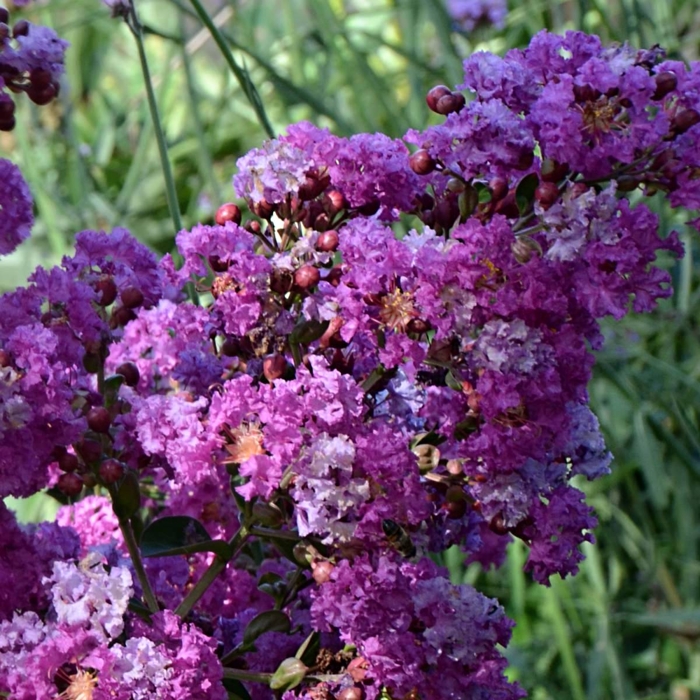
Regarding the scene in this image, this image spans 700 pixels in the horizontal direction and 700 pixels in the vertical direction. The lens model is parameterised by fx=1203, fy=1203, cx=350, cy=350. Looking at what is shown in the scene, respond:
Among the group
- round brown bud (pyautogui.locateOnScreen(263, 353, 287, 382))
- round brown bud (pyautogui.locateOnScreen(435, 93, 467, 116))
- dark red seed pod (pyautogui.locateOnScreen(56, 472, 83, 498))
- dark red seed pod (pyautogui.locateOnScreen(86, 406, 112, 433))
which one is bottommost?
dark red seed pod (pyautogui.locateOnScreen(56, 472, 83, 498))

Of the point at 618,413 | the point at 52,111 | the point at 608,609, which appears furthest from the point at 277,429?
the point at 52,111

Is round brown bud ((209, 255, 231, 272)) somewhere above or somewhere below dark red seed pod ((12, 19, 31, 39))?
below

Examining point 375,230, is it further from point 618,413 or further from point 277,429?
point 618,413

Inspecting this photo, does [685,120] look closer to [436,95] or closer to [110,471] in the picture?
[436,95]

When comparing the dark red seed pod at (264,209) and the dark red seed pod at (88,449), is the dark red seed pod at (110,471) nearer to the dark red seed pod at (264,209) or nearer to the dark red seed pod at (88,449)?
the dark red seed pod at (88,449)

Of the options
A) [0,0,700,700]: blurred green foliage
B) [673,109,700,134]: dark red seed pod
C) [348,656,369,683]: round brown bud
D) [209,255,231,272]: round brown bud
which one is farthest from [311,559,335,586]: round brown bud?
[0,0,700,700]: blurred green foliage

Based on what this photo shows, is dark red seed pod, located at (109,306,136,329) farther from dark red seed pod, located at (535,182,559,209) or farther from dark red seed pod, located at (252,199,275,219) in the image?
dark red seed pod, located at (535,182,559,209)

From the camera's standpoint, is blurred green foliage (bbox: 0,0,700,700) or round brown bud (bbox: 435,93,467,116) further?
blurred green foliage (bbox: 0,0,700,700)
